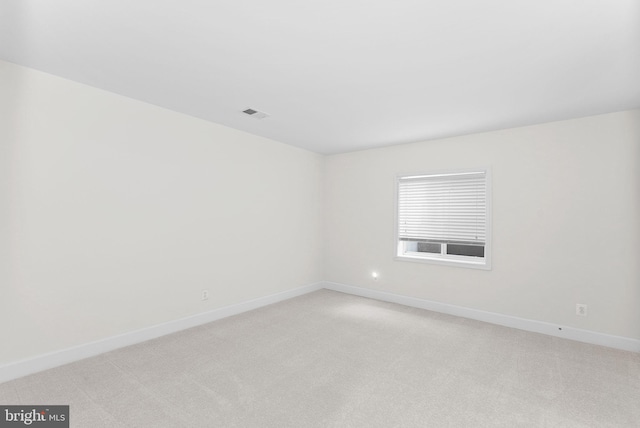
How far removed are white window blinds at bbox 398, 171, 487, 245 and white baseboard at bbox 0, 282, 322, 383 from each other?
2611mm

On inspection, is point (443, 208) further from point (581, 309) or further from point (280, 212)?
point (280, 212)

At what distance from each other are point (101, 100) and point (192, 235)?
1.66 metres

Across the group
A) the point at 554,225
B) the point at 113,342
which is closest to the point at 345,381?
the point at 113,342

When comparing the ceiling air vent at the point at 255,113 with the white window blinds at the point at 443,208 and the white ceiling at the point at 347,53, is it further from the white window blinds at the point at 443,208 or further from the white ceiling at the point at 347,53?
the white window blinds at the point at 443,208

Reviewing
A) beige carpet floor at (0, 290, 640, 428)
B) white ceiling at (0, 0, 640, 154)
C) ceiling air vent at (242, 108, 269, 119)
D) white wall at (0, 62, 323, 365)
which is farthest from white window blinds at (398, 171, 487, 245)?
ceiling air vent at (242, 108, 269, 119)

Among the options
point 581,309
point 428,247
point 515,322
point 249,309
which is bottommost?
point 249,309

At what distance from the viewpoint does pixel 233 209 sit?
13.2 feet

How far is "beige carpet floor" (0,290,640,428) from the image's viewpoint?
1.93 metres

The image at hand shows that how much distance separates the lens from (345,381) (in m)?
2.36

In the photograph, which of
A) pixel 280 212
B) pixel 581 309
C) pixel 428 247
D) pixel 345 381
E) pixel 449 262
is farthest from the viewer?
pixel 280 212

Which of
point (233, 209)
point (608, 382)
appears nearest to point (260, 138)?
point (233, 209)

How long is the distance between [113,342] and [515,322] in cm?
456

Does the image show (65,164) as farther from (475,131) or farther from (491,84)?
(475,131)

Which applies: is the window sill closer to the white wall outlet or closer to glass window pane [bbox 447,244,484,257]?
glass window pane [bbox 447,244,484,257]
